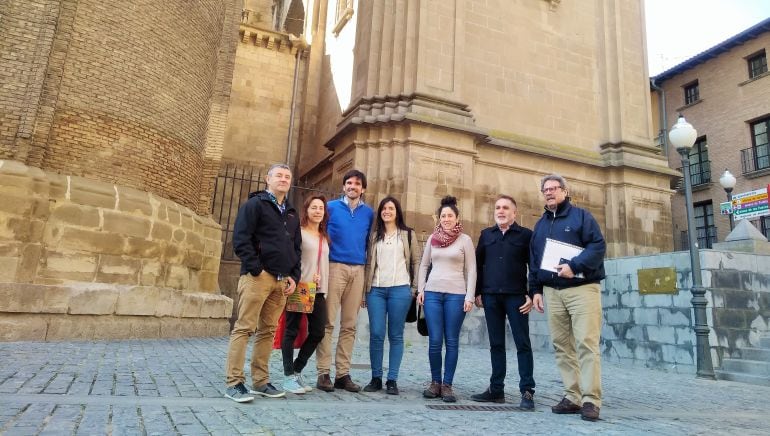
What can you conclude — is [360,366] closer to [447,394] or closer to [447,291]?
[447,394]

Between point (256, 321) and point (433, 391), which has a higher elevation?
point (256, 321)

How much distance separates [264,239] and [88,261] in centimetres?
536

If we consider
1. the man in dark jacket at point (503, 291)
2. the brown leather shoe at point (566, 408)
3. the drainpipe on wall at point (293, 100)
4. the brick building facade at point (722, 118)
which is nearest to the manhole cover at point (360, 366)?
the man in dark jacket at point (503, 291)

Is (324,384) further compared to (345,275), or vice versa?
(345,275)

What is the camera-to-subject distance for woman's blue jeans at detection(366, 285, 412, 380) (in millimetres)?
4777

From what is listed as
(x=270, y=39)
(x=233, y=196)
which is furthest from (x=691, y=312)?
(x=270, y=39)

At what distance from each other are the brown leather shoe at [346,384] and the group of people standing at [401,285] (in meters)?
0.01

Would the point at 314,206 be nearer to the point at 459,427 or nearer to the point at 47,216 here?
the point at 459,427

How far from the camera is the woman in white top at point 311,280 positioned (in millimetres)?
4551

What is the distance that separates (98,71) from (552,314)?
338 inches

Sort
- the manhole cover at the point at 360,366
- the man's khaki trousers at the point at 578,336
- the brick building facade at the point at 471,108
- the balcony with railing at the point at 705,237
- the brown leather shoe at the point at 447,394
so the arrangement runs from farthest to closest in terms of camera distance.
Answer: the balcony with railing at the point at 705,237 < the brick building facade at the point at 471,108 < the manhole cover at the point at 360,366 < the brown leather shoe at the point at 447,394 < the man's khaki trousers at the point at 578,336

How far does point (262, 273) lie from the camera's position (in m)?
4.05

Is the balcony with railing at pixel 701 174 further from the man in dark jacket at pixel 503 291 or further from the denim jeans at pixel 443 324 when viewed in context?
the denim jeans at pixel 443 324

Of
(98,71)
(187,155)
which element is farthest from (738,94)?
(98,71)
